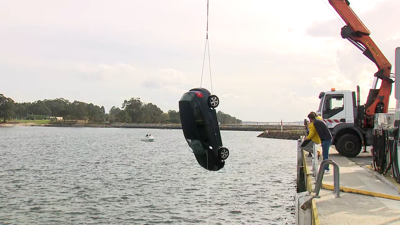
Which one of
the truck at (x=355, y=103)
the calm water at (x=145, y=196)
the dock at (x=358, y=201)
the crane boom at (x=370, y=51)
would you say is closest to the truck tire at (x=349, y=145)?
the truck at (x=355, y=103)

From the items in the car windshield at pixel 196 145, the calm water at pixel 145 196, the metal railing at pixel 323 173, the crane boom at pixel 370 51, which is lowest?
the calm water at pixel 145 196

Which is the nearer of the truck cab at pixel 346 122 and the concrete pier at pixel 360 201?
the concrete pier at pixel 360 201

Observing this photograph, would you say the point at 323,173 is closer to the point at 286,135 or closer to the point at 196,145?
the point at 196,145

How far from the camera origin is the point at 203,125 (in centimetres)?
934

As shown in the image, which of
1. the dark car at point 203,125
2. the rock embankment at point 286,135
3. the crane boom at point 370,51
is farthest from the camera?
the rock embankment at point 286,135

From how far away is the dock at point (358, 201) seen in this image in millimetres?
7746

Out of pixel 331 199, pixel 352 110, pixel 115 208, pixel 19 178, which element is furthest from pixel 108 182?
pixel 331 199

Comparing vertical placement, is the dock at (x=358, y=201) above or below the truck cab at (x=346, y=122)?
below

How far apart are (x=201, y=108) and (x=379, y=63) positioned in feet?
43.3

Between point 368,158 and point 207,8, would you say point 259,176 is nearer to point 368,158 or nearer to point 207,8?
point 368,158

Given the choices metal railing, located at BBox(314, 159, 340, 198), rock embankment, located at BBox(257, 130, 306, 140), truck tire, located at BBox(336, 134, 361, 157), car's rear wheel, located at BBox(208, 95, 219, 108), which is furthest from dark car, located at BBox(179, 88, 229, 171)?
rock embankment, located at BBox(257, 130, 306, 140)

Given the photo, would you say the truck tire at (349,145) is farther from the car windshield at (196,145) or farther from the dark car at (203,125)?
the car windshield at (196,145)

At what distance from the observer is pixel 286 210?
56.9 ft

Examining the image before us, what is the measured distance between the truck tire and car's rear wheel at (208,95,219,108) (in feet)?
35.2
